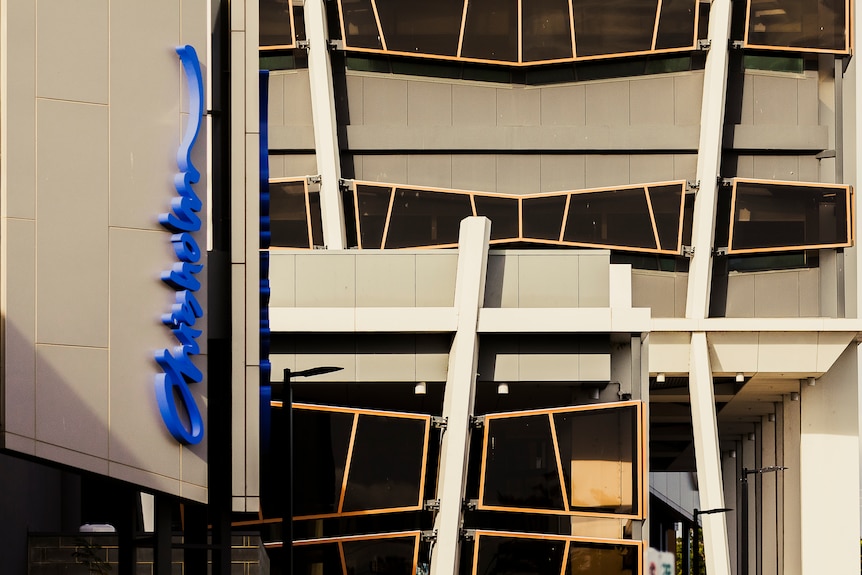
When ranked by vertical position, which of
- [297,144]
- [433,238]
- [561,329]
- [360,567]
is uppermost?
[297,144]

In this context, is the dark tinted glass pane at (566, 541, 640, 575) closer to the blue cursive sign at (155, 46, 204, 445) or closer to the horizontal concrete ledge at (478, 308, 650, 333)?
the horizontal concrete ledge at (478, 308, 650, 333)

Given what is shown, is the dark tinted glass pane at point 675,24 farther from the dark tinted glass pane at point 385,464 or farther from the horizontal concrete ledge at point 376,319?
the dark tinted glass pane at point 385,464

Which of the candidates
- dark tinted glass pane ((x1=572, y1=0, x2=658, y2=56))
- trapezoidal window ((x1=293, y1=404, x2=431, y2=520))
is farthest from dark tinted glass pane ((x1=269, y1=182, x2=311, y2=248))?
dark tinted glass pane ((x1=572, y1=0, x2=658, y2=56))

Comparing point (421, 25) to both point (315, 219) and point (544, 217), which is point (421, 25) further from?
point (544, 217)

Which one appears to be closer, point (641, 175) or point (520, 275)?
point (520, 275)

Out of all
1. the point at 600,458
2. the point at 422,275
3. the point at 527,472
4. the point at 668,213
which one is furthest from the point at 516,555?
the point at 668,213

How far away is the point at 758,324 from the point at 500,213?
7933mm

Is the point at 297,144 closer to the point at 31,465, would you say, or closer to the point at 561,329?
the point at 561,329

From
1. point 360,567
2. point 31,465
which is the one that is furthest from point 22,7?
point 360,567

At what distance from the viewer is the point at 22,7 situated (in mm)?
21562

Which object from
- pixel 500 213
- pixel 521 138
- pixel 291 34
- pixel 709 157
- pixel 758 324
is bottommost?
pixel 758 324

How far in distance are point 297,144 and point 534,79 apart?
7.25 meters

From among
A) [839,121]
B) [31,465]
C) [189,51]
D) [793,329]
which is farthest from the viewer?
[839,121]

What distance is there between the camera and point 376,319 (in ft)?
125
